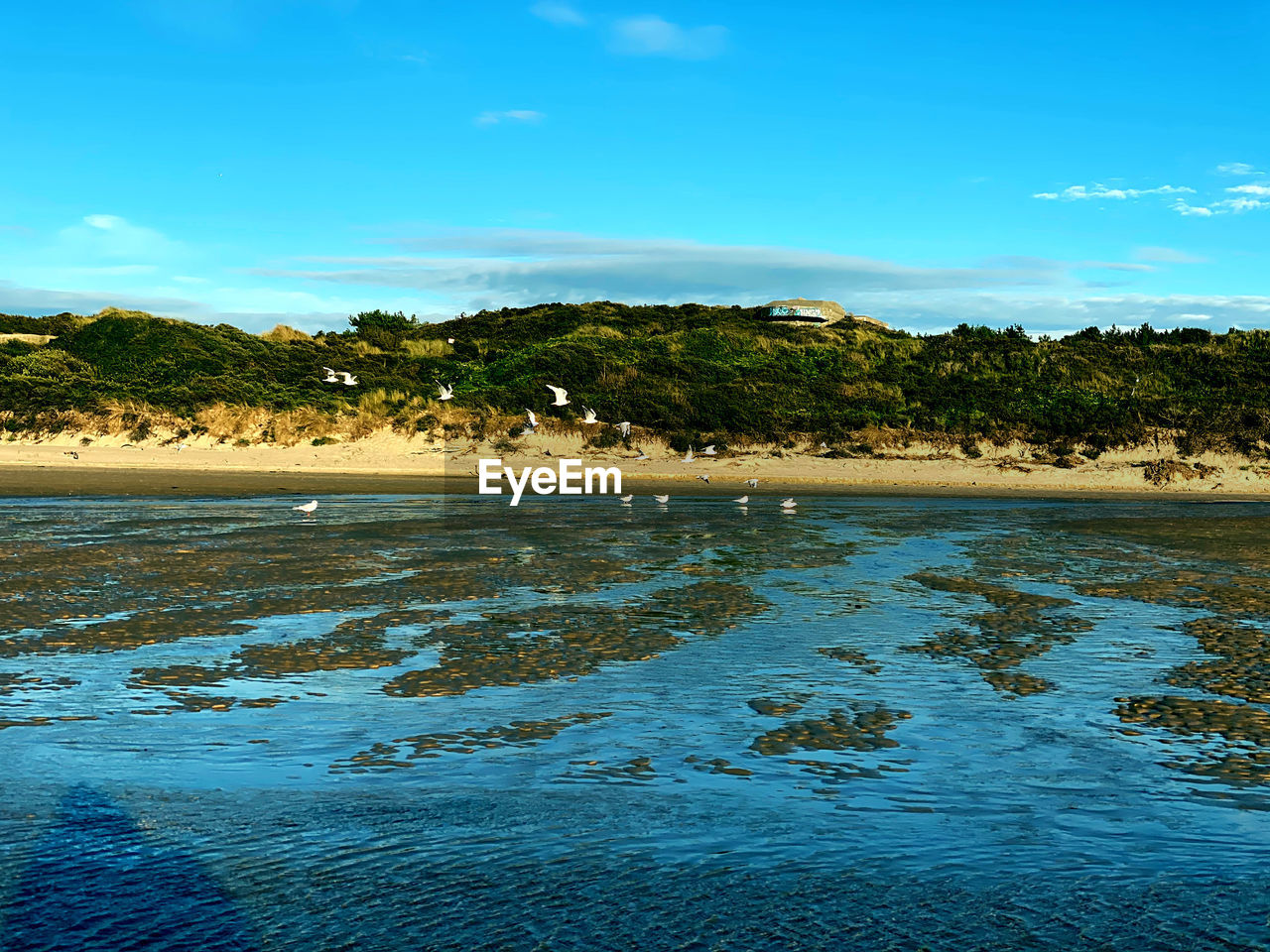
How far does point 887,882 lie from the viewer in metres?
4.82

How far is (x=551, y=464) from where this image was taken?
38.7 meters

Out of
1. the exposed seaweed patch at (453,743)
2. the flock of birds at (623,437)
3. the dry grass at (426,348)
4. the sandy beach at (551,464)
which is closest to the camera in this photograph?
the exposed seaweed patch at (453,743)

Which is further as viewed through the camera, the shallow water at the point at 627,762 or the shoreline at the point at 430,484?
the shoreline at the point at 430,484

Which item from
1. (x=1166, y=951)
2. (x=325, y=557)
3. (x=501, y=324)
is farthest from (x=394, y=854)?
(x=501, y=324)

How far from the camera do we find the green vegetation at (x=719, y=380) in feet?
133

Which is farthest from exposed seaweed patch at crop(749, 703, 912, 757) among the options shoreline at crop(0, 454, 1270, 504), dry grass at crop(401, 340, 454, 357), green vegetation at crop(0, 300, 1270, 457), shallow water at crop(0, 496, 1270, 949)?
dry grass at crop(401, 340, 454, 357)

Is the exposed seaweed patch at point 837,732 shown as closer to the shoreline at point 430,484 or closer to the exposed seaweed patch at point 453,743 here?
the exposed seaweed patch at point 453,743

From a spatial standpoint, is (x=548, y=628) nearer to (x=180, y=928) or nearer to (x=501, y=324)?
(x=180, y=928)

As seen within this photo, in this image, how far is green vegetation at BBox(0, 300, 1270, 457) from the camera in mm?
40500

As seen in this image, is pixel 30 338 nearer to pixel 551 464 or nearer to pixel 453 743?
pixel 551 464

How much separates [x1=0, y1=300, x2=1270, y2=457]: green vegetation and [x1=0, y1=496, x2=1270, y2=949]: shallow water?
27.1m

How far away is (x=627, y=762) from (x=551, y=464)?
32.4 metres

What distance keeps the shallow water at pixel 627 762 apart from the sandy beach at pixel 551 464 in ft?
63.7

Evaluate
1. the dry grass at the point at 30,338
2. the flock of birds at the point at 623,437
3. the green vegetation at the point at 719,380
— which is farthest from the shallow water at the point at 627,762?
the dry grass at the point at 30,338
